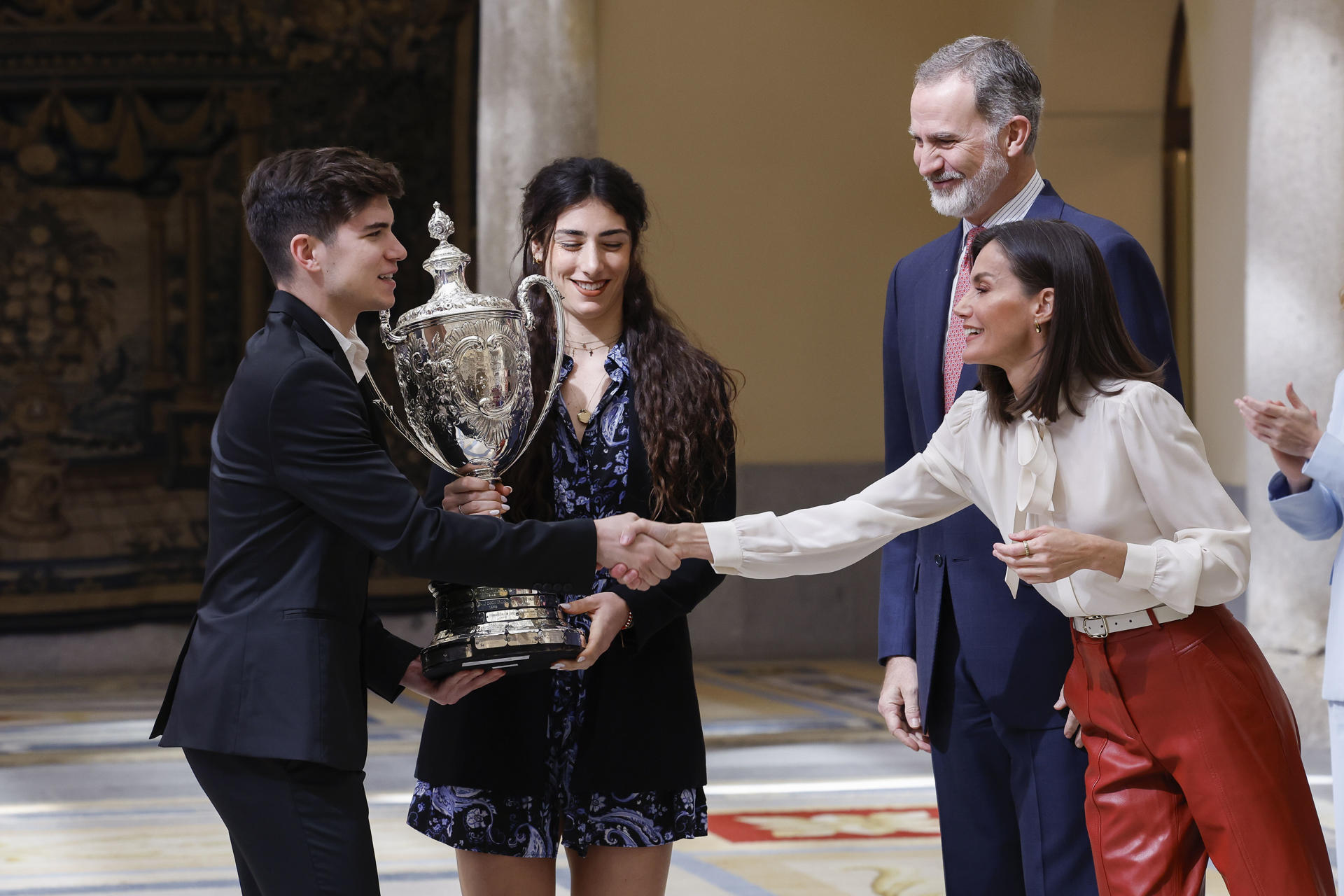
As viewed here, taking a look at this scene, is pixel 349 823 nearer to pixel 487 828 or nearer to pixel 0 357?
pixel 487 828

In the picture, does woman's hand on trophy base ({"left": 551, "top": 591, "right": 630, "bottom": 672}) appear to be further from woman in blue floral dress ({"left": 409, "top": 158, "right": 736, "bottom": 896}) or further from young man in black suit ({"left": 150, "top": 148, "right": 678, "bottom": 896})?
young man in black suit ({"left": 150, "top": 148, "right": 678, "bottom": 896})

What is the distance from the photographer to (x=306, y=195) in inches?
102

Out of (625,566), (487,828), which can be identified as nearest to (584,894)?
(487,828)

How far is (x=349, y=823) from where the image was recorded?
245 cm

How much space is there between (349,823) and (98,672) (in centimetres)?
992

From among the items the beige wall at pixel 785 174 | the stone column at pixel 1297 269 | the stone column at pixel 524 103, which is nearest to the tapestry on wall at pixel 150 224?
the beige wall at pixel 785 174

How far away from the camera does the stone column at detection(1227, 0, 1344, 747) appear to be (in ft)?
24.5

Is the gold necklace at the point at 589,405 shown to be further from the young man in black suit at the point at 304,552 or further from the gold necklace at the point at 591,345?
the young man in black suit at the point at 304,552

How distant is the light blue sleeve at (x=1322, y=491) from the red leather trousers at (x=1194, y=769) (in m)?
0.48

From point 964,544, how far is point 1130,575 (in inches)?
22.1

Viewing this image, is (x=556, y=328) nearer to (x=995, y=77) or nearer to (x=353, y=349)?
(x=353, y=349)

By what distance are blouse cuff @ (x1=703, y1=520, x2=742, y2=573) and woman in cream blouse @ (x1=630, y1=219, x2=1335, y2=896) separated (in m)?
0.50

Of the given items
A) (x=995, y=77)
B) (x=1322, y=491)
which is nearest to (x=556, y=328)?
(x=995, y=77)

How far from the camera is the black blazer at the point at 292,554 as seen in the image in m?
2.42
